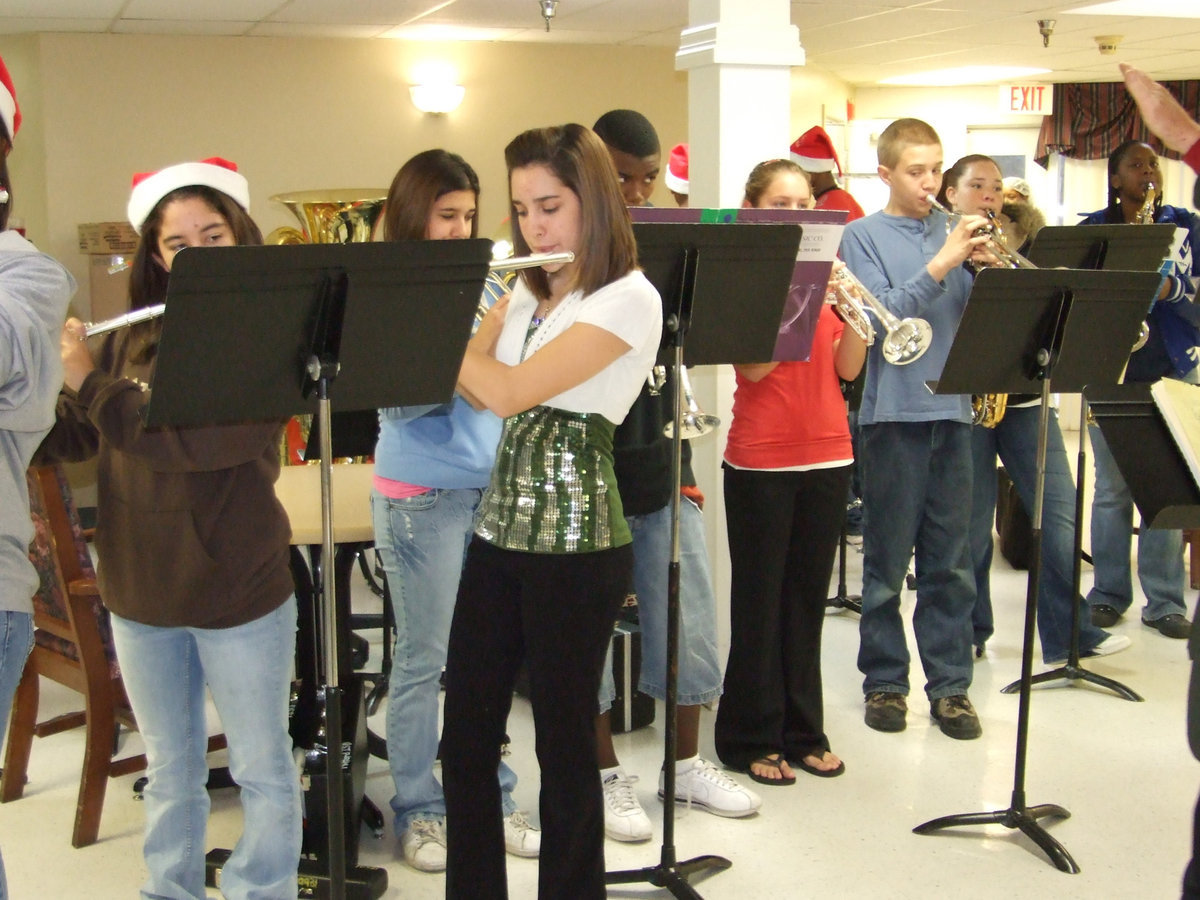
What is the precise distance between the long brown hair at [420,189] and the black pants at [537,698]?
710 millimetres

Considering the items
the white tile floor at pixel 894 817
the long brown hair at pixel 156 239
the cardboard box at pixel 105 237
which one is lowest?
the white tile floor at pixel 894 817

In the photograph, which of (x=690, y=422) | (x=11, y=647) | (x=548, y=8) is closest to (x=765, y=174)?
(x=690, y=422)

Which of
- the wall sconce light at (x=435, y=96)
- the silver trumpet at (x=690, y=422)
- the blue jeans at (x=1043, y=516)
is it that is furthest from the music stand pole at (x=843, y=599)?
the wall sconce light at (x=435, y=96)

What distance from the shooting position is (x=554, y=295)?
204 cm

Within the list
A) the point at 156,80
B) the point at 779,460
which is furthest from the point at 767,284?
the point at 156,80

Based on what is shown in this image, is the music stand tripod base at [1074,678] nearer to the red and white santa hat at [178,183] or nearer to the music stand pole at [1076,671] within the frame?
the music stand pole at [1076,671]

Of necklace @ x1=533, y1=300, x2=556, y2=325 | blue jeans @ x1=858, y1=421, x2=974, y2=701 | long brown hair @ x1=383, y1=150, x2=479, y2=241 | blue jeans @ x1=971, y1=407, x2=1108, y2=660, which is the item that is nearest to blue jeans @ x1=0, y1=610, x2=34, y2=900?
necklace @ x1=533, y1=300, x2=556, y2=325

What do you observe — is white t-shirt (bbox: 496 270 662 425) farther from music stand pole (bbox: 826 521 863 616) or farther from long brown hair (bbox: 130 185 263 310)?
music stand pole (bbox: 826 521 863 616)

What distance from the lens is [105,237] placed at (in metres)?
6.47

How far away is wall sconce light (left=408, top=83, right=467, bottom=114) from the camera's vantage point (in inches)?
287

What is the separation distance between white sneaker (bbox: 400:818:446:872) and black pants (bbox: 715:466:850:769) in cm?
76

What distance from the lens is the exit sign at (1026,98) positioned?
9898 millimetres

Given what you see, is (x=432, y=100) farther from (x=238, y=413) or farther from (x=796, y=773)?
(x=238, y=413)

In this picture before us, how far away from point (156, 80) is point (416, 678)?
523 cm
